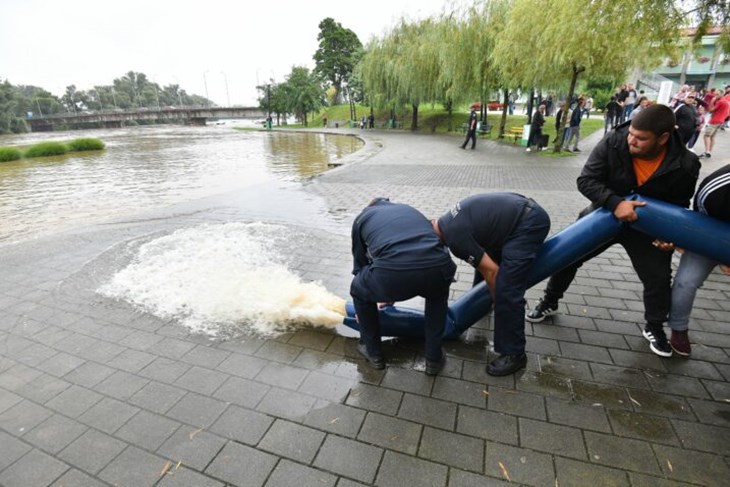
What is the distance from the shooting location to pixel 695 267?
2791 mm

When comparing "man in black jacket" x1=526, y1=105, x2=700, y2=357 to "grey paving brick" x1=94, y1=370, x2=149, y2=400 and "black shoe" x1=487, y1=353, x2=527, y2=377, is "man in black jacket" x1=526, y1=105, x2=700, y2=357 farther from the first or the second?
"grey paving brick" x1=94, y1=370, x2=149, y2=400

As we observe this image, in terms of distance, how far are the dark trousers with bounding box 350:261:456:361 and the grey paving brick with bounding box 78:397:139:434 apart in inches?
64.3

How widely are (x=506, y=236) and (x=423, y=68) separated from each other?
23560 mm

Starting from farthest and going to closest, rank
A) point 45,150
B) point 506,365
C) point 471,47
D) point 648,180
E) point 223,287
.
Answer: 1. point 45,150
2. point 471,47
3. point 223,287
4. point 506,365
5. point 648,180

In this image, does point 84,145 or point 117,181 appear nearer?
point 117,181

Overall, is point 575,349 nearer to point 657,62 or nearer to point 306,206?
point 306,206

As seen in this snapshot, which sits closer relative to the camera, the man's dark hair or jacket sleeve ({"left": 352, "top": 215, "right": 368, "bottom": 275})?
the man's dark hair

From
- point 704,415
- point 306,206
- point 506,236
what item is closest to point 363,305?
point 506,236

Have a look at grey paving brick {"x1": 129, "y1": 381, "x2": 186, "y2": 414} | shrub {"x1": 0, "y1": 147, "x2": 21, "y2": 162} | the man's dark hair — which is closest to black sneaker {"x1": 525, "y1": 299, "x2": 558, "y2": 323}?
the man's dark hair

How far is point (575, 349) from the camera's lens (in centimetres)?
308

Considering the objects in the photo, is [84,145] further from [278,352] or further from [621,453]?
[621,453]

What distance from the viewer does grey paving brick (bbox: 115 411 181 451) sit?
2.31m

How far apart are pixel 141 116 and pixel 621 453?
91984mm

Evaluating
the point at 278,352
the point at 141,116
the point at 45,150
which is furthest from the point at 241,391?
the point at 141,116
